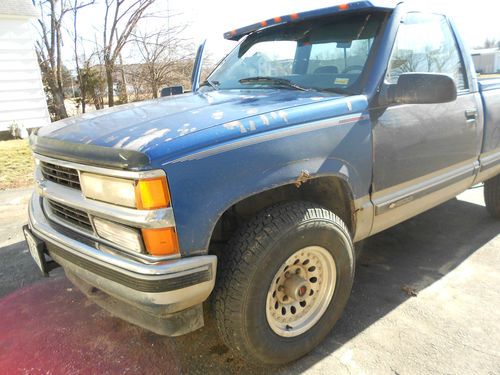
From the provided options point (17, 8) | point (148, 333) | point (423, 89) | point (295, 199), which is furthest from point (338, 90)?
point (17, 8)

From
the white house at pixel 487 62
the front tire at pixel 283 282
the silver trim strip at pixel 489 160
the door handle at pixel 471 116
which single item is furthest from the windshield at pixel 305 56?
the white house at pixel 487 62

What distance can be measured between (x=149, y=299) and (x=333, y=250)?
1073mm

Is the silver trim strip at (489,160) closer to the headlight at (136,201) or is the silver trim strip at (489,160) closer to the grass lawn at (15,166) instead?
the headlight at (136,201)

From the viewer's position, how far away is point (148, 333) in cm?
269

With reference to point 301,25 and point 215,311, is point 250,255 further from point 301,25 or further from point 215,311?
point 301,25

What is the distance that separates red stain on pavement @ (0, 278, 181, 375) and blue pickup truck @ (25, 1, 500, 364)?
0.47 metres

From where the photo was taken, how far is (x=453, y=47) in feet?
→ 10.7

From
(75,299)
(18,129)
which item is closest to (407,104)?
(75,299)

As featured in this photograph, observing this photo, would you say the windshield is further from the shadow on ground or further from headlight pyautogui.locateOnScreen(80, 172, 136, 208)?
the shadow on ground

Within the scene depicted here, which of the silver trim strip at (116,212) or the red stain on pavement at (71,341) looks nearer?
the silver trim strip at (116,212)

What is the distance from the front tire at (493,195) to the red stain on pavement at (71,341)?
140 inches

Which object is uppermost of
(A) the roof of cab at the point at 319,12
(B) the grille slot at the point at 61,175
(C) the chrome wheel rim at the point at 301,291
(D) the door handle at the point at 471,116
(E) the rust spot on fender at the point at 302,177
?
(A) the roof of cab at the point at 319,12

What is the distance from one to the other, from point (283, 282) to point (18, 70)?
1171 centimetres

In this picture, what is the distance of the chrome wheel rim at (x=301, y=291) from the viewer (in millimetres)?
2240
